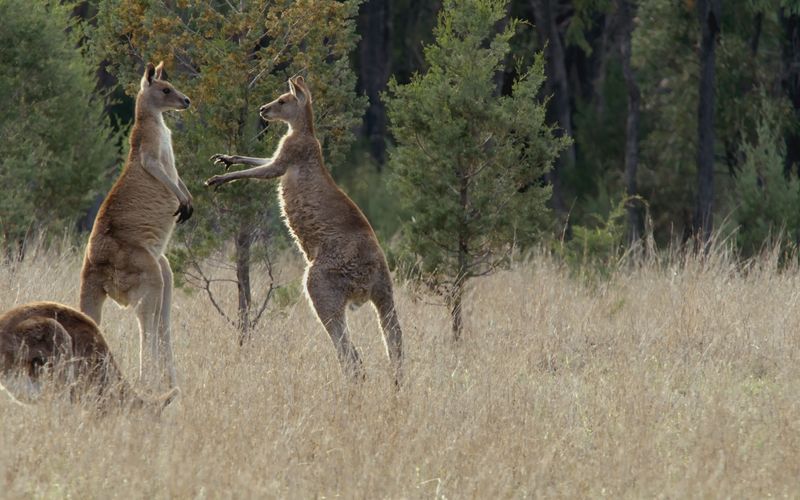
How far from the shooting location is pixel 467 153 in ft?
35.4

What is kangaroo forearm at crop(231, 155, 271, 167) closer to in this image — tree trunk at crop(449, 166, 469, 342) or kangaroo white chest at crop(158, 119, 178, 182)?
kangaroo white chest at crop(158, 119, 178, 182)

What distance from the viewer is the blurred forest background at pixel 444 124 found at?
10352 millimetres

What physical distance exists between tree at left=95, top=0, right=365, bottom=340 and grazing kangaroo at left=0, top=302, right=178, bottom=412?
10.3ft

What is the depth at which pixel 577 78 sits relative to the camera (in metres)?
32.3

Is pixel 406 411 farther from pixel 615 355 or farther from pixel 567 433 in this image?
pixel 615 355

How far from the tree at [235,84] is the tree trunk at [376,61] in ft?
60.6

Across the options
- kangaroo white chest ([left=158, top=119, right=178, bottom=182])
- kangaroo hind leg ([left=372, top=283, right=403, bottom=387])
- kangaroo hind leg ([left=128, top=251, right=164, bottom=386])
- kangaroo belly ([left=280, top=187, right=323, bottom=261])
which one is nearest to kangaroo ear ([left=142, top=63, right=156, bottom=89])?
kangaroo white chest ([left=158, top=119, right=178, bottom=182])

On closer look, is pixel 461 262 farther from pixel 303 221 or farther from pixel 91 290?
pixel 91 290

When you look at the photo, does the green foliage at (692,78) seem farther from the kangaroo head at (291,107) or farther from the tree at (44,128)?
the kangaroo head at (291,107)

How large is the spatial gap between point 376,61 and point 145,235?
21.8 m

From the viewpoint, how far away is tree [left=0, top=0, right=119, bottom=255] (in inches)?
558

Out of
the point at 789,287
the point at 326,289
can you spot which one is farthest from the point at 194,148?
the point at 789,287

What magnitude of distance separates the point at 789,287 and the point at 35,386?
7.30 metres

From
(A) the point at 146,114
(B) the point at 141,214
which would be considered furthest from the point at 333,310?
(A) the point at 146,114
